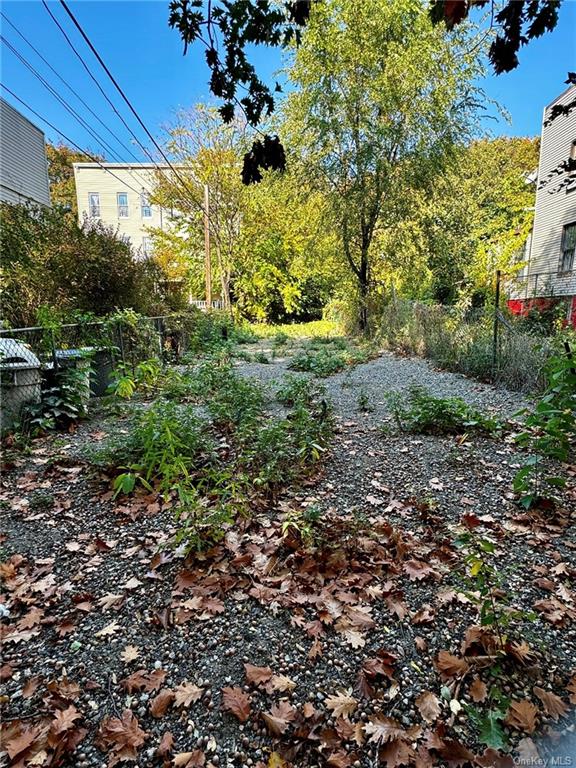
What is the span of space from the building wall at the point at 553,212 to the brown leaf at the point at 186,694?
13.9 metres

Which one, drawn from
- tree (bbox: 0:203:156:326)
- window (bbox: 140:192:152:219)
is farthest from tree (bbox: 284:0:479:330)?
window (bbox: 140:192:152:219)

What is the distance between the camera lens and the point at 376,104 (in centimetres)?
1051

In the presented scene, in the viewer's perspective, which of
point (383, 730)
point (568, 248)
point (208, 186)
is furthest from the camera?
point (208, 186)

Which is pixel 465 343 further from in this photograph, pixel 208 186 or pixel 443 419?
pixel 208 186

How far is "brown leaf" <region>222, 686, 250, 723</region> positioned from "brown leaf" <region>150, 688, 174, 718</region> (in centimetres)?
19

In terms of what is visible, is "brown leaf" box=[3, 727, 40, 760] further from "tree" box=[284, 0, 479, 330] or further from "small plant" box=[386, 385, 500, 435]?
"tree" box=[284, 0, 479, 330]

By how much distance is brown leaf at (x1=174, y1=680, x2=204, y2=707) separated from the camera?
A: 1.47 m

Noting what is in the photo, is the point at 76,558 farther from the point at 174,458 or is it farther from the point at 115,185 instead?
the point at 115,185

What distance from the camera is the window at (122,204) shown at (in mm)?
22156

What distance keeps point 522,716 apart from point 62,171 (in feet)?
101

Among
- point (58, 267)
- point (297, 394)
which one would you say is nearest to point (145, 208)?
point (58, 267)

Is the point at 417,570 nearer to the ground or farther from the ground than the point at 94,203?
nearer to the ground

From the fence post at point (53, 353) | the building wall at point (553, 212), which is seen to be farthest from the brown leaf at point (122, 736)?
the building wall at point (553, 212)

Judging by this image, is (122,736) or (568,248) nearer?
(122,736)
